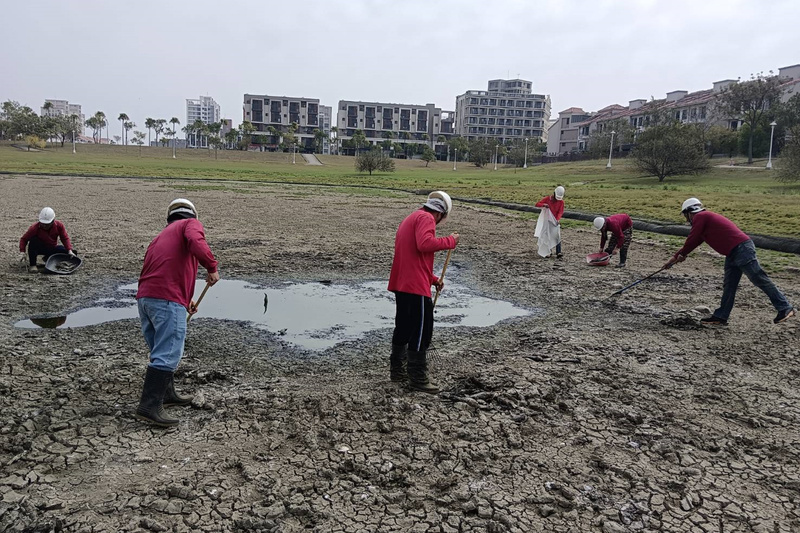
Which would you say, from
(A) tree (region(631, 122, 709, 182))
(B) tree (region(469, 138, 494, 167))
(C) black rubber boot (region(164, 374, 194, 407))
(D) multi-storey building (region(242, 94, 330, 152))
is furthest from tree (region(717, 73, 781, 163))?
(D) multi-storey building (region(242, 94, 330, 152))

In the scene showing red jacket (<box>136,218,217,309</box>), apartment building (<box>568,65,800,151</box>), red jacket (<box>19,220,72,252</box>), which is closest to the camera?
red jacket (<box>136,218,217,309</box>)

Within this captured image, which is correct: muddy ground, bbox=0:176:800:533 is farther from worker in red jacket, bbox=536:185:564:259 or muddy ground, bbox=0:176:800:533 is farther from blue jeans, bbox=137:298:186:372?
worker in red jacket, bbox=536:185:564:259

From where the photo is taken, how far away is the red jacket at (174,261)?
4.43m

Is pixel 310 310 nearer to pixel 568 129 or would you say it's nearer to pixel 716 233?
pixel 716 233

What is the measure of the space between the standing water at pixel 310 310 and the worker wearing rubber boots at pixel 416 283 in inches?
66.7

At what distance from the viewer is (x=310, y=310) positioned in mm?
8586

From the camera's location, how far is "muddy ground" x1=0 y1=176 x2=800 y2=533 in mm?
3510

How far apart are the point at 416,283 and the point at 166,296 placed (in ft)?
6.98

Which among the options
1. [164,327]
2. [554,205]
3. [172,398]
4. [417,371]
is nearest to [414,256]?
[417,371]

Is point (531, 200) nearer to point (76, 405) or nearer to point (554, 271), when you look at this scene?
Answer: point (554, 271)

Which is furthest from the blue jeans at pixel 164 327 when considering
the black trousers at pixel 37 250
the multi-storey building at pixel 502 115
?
the multi-storey building at pixel 502 115

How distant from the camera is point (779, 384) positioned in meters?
5.83

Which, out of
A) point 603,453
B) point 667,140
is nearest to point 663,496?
point 603,453

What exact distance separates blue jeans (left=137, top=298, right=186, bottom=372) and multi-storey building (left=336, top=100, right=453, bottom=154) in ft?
450
